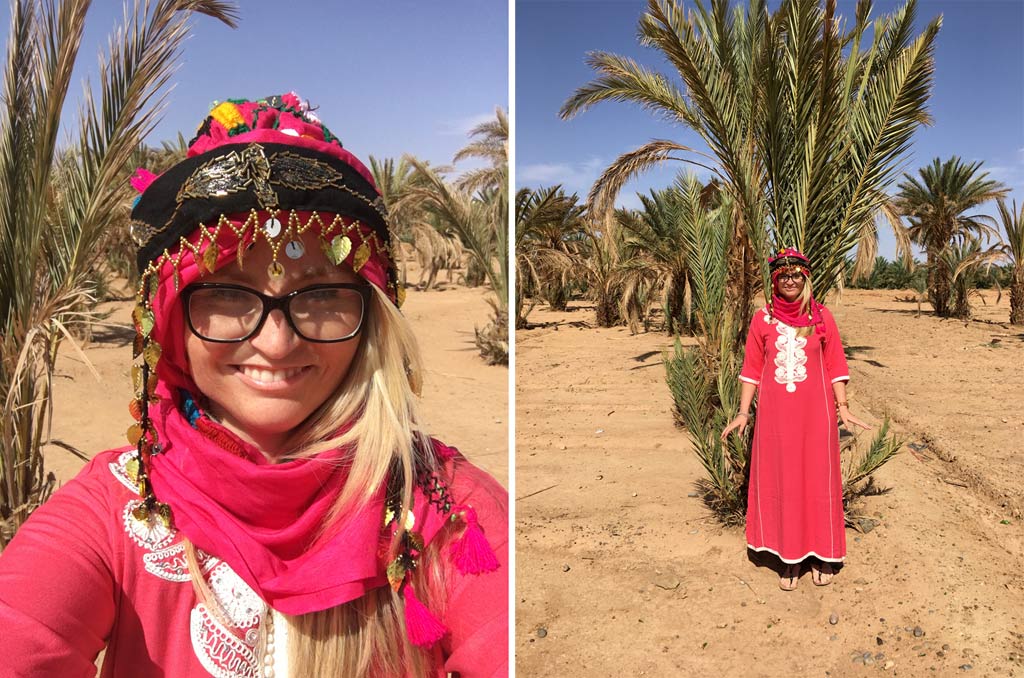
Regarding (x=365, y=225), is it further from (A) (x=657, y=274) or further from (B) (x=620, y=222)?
(B) (x=620, y=222)

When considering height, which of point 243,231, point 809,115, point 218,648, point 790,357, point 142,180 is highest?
point 809,115

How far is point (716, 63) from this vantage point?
4828 mm

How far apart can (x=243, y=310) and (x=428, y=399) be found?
7944 millimetres

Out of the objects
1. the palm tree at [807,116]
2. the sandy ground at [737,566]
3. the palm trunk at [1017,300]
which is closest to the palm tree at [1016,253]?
the palm trunk at [1017,300]

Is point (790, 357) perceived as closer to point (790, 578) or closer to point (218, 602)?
point (790, 578)

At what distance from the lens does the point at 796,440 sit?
3.91 meters

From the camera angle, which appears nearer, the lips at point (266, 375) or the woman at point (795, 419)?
the lips at point (266, 375)

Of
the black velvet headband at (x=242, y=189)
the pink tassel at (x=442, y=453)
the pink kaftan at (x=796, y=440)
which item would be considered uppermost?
the black velvet headband at (x=242, y=189)

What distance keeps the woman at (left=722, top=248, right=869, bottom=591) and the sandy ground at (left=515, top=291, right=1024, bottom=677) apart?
35 cm

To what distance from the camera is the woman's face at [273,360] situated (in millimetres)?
1278

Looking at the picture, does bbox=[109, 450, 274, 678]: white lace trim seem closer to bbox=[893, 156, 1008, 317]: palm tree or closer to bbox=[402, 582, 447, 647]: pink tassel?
bbox=[402, 582, 447, 647]: pink tassel

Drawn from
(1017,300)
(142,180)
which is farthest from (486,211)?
(1017,300)

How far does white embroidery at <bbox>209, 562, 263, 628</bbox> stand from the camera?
4.18 feet

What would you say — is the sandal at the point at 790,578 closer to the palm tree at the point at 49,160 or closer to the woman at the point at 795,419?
the woman at the point at 795,419
